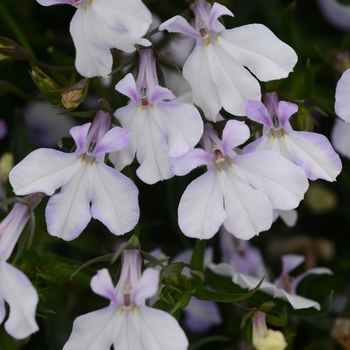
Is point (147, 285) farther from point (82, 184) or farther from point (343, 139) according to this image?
point (343, 139)

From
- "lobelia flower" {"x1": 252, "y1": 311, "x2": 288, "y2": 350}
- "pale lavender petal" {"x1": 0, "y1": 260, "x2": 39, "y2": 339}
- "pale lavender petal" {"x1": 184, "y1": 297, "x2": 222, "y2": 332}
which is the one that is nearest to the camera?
"pale lavender petal" {"x1": 0, "y1": 260, "x2": 39, "y2": 339}

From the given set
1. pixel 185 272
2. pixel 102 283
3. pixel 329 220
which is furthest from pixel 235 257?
pixel 102 283

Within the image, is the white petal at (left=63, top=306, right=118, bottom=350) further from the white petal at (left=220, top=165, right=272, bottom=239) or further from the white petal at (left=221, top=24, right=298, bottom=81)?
the white petal at (left=221, top=24, right=298, bottom=81)

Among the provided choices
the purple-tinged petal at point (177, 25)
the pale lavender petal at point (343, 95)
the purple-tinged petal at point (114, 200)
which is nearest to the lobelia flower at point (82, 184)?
the purple-tinged petal at point (114, 200)

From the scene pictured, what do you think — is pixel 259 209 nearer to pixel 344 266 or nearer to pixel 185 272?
pixel 185 272

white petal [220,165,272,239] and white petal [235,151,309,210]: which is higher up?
white petal [235,151,309,210]

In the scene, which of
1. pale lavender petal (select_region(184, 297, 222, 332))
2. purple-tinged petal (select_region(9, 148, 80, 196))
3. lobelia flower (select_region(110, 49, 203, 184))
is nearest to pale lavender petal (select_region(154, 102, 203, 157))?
lobelia flower (select_region(110, 49, 203, 184))

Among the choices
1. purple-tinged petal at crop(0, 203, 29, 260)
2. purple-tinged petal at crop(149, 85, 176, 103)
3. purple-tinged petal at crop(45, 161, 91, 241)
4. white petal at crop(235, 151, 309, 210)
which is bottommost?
purple-tinged petal at crop(0, 203, 29, 260)

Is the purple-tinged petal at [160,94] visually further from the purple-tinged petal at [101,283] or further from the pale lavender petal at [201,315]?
the pale lavender petal at [201,315]
